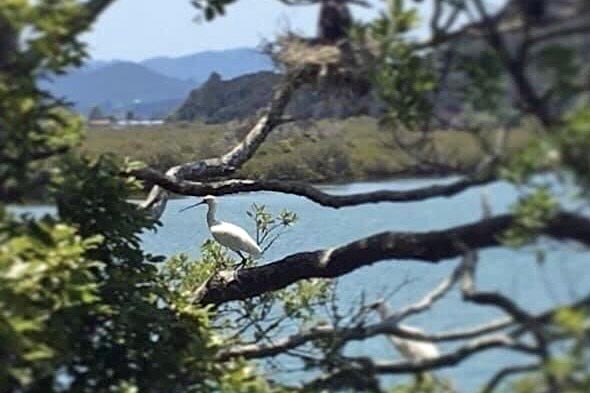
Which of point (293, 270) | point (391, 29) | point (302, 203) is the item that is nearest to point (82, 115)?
point (391, 29)

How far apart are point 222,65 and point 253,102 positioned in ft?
14.1

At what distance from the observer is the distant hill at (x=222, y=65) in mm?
9105

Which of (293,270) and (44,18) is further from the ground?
(44,18)

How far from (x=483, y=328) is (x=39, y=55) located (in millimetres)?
1900

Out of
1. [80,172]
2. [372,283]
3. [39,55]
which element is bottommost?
[372,283]

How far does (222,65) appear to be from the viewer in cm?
1572

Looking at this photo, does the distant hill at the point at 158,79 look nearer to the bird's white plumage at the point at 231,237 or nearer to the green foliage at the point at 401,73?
the bird's white plumage at the point at 231,237

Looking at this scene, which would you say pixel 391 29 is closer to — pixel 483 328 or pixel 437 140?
pixel 437 140

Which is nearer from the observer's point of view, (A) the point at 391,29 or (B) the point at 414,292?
(A) the point at 391,29

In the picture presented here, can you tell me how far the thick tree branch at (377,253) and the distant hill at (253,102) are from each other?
0.58 meters

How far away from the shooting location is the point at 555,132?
534 cm

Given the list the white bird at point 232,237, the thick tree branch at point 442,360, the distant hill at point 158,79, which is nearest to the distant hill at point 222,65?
the distant hill at point 158,79

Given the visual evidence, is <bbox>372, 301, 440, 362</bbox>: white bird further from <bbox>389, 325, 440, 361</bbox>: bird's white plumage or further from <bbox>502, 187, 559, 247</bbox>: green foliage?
<bbox>502, 187, 559, 247</bbox>: green foliage

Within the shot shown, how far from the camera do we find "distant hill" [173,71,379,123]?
700cm
